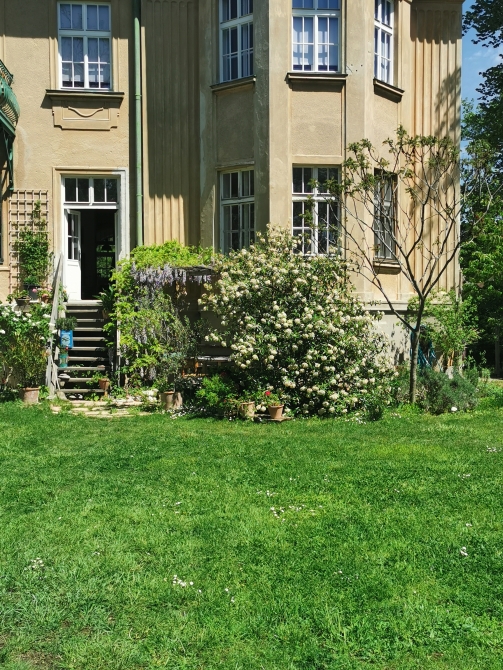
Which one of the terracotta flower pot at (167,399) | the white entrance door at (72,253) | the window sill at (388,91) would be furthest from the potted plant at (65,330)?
the window sill at (388,91)

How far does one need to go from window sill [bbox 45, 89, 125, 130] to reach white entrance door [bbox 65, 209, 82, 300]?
66.9 inches

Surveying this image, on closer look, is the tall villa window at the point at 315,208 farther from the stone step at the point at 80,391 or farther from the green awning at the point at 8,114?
the green awning at the point at 8,114

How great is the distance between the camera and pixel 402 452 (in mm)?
7441

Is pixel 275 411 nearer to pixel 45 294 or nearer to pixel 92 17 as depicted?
pixel 45 294

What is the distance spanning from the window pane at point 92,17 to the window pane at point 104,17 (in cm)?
8

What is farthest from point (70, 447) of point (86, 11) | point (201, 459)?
point (86, 11)

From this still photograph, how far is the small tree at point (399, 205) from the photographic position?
10766 mm

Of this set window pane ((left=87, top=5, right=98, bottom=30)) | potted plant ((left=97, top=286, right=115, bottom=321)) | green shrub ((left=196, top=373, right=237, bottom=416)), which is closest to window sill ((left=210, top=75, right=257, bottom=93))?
window pane ((left=87, top=5, right=98, bottom=30))

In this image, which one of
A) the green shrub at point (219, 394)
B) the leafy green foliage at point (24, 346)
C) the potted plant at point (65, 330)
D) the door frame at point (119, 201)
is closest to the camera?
the green shrub at point (219, 394)

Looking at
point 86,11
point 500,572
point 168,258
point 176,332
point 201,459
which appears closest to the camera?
point 500,572

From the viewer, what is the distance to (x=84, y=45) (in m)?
14.1

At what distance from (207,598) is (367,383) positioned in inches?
254

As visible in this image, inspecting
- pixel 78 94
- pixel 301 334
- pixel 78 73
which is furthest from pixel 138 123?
pixel 301 334

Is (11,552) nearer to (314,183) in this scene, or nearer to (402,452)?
(402,452)
